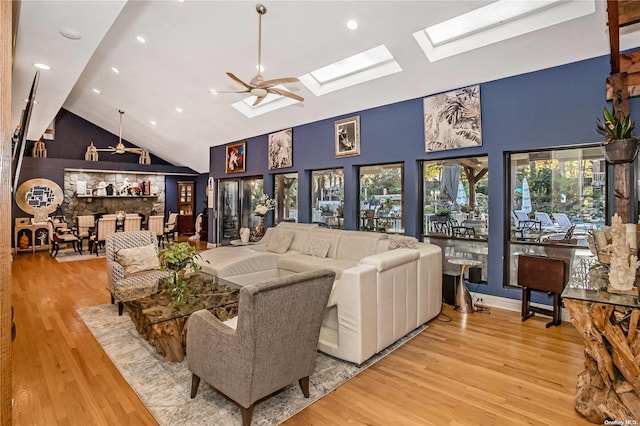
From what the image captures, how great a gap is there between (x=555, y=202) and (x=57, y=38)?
6620 mm

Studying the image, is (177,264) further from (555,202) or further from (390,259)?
(555,202)

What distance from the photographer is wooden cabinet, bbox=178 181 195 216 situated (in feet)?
44.1

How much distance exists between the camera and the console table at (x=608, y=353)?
6.98 feet

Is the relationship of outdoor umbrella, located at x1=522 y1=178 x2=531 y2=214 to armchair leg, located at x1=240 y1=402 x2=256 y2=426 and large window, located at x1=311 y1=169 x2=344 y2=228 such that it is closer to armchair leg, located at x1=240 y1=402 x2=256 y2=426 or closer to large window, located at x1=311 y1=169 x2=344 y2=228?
large window, located at x1=311 y1=169 x2=344 y2=228

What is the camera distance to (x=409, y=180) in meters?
5.57

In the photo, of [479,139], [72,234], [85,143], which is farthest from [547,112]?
[85,143]

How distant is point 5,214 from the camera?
70cm

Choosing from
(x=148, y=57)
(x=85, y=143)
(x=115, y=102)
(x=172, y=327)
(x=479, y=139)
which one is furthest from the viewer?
(x=85, y=143)

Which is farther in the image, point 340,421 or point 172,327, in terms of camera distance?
point 172,327

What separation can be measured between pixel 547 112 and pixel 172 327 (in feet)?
16.4

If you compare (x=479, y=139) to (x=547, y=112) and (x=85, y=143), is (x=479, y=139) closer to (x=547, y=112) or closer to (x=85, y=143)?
(x=547, y=112)

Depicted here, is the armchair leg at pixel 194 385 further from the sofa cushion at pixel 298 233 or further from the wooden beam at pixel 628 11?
the wooden beam at pixel 628 11

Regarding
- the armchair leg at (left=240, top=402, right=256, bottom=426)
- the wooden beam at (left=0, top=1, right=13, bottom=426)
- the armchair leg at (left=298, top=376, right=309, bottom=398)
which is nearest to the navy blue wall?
the armchair leg at (left=298, top=376, right=309, bottom=398)

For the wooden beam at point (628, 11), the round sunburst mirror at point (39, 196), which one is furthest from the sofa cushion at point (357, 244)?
the round sunburst mirror at point (39, 196)
